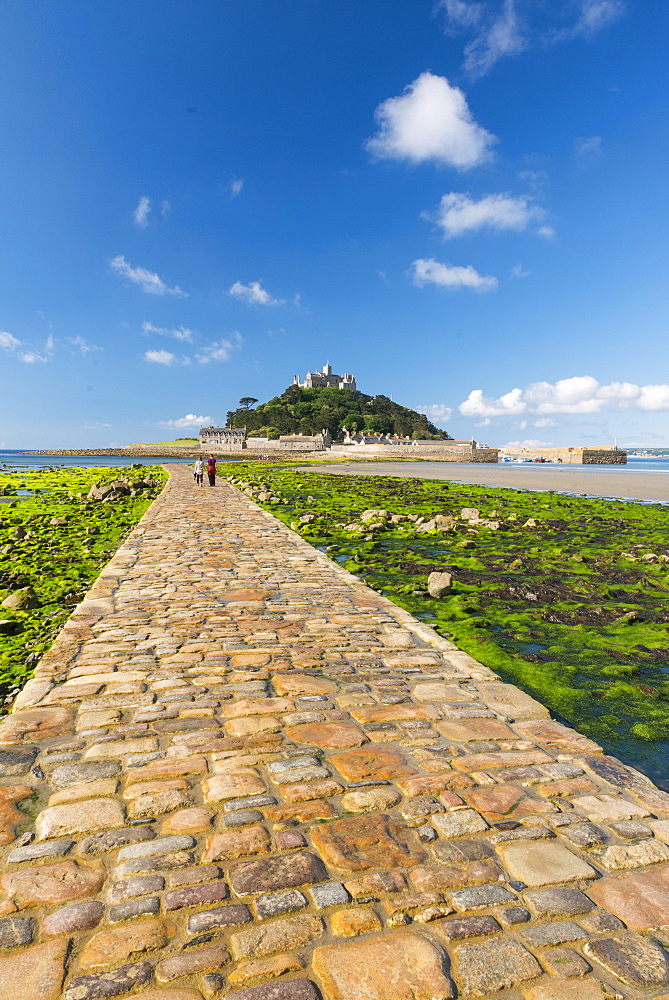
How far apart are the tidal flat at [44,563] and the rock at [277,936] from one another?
129 inches

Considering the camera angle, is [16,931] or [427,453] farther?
[427,453]

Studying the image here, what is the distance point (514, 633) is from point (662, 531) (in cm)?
1046

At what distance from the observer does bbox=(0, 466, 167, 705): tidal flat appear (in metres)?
5.73

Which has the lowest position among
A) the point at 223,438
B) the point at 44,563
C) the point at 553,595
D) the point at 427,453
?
the point at 553,595

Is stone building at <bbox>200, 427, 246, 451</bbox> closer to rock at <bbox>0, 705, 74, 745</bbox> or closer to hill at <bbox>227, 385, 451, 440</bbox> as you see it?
hill at <bbox>227, 385, 451, 440</bbox>

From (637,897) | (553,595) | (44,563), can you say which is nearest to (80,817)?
(637,897)

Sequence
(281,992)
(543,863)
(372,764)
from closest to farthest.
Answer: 1. (281,992)
2. (543,863)
3. (372,764)

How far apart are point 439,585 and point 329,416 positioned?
127m

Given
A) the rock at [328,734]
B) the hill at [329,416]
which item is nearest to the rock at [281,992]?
the rock at [328,734]

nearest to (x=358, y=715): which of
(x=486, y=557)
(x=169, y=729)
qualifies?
(x=169, y=729)

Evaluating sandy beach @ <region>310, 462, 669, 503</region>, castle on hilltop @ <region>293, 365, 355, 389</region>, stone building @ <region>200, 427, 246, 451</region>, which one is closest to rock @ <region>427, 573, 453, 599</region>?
sandy beach @ <region>310, 462, 669, 503</region>

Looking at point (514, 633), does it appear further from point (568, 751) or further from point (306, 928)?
point (306, 928)

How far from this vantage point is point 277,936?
7.09 ft

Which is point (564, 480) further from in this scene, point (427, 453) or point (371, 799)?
point (427, 453)
